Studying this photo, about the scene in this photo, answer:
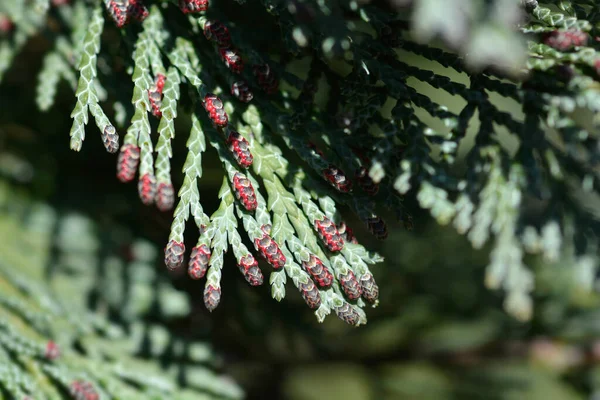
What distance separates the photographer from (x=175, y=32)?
142 centimetres

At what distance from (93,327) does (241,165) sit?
993mm

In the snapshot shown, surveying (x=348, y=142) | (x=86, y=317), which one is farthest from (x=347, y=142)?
(x=86, y=317)

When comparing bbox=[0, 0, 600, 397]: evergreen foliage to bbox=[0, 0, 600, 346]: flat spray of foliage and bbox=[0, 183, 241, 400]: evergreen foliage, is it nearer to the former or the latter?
bbox=[0, 0, 600, 346]: flat spray of foliage

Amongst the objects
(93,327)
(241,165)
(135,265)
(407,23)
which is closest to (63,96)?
(135,265)

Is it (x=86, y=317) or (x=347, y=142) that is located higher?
(x=347, y=142)

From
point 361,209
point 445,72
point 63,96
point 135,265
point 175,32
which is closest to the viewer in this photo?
point 361,209

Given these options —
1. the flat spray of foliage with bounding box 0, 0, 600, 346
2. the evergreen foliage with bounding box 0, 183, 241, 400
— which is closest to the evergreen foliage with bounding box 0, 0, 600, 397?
the flat spray of foliage with bounding box 0, 0, 600, 346

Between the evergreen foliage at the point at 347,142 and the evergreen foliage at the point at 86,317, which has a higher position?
the evergreen foliage at the point at 347,142

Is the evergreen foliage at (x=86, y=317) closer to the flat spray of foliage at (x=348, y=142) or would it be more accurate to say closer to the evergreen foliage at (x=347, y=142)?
the evergreen foliage at (x=347, y=142)

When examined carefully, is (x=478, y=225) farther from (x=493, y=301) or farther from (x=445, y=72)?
(x=445, y=72)

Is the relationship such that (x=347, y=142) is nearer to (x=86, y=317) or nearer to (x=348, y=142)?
(x=348, y=142)

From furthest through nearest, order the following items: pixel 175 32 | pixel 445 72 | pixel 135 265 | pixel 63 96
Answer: pixel 445 72, pixel 63 96, pixel 135 265, pixel 175 32

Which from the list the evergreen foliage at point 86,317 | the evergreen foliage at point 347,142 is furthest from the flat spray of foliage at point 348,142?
the evergreen foliage at point 86,317

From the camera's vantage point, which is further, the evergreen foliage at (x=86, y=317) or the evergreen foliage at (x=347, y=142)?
the evergreen foliage at (x=86, y=317)
